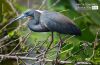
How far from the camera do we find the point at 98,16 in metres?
1.55

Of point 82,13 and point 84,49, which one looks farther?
point 84,49

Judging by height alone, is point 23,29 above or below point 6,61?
above

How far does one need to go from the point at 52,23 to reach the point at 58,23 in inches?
1.1

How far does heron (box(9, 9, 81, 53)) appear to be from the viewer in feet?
4.84

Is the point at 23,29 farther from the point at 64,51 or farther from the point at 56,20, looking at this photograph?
the point at 56,20

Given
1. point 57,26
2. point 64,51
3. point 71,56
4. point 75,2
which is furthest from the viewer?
point 64,51

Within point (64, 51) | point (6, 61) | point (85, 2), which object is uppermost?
point (85, 2)

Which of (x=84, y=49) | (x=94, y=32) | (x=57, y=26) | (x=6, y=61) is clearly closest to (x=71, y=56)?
(x=84, y=49)

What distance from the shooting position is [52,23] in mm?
1507

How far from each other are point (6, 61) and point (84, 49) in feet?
2.62

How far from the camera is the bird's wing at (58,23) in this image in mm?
1472

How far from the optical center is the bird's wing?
57.9 inches

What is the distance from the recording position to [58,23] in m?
1.50

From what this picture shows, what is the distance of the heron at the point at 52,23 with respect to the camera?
58.1 inches
